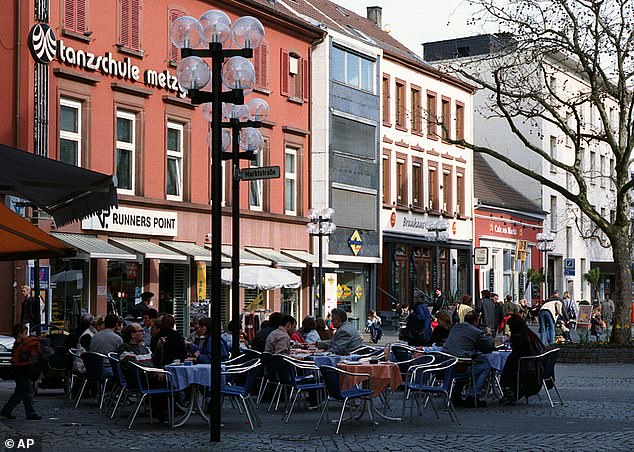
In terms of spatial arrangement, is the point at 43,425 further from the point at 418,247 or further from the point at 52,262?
the point at 418,247

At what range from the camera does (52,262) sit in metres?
31.5

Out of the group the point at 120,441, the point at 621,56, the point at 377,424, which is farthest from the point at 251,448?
the point at 621,56

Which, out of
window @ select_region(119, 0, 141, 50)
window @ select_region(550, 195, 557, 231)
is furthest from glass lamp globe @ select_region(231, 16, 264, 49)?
window @ select_region(550, 195, 557, 231)

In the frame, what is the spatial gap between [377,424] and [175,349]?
122 inches

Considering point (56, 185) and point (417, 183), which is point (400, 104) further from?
point (56, 185)

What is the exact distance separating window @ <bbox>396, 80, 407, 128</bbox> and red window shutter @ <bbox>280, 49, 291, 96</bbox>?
391 inches

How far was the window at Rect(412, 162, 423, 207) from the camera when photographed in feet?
176

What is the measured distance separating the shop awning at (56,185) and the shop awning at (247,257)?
793 inches

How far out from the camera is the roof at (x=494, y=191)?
61.5 meters

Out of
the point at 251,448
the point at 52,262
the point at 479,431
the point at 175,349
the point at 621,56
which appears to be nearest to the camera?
the point at 251,448

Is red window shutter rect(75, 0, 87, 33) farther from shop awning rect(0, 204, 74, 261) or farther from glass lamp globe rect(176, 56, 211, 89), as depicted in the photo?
glass lamp globe rect(176, 56, 211, 89)

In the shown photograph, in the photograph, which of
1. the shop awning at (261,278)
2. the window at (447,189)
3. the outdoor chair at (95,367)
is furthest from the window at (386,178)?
the outdoor chair at (95,367)

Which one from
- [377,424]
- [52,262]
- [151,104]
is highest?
[151,104]

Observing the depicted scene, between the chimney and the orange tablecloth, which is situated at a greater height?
the chimney
